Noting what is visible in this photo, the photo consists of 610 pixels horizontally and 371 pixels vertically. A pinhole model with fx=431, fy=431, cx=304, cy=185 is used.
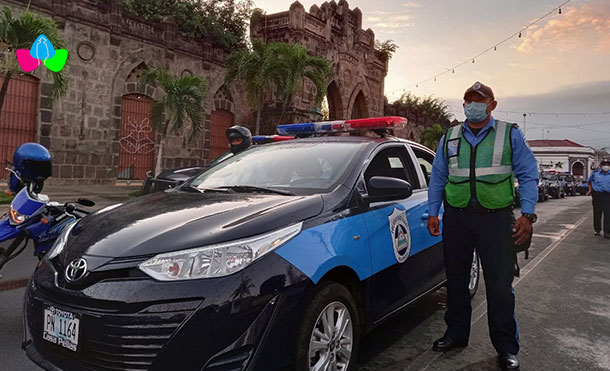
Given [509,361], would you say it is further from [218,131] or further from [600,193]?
[218,131]

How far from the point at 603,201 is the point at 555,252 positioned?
368cm

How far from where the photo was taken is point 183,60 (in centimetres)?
1658

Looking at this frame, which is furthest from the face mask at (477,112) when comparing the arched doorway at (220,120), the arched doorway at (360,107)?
the arched doorway at (360,107)

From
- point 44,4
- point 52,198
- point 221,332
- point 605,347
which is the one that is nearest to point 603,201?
point 605,347

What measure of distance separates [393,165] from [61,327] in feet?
8.42

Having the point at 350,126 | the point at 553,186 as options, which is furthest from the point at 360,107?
the point at 350,126

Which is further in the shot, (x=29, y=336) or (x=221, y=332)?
(x=29, y=336)

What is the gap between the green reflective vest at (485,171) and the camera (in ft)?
9.64

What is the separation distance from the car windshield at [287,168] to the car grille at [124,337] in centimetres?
120

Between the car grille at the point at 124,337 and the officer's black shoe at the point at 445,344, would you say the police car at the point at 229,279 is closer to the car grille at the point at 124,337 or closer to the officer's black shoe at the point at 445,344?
the car grille at the point at 124,337

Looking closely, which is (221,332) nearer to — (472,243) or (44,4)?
(472,243)

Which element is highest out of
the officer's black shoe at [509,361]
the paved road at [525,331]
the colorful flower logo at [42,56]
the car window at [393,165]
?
the colorful flower logo at [42,56]

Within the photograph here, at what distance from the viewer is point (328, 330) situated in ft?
7.52

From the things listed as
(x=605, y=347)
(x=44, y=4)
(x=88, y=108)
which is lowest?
(x=605, y=347)
